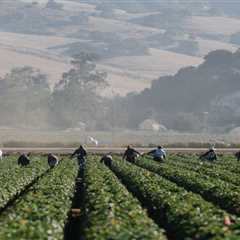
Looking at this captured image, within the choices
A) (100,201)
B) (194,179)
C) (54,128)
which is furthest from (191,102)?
(100,201)

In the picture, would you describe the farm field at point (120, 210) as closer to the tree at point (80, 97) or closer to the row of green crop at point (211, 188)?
the row of green crop at point (211, 188)

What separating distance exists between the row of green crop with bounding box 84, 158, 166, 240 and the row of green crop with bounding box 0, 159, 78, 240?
2.18ft

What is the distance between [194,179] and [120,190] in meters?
7.65

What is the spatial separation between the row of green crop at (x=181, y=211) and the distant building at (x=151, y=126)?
107 metres

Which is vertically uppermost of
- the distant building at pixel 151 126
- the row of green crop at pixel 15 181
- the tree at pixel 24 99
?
the row of green crop at pixel 15 181

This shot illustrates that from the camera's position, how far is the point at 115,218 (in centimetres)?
1898

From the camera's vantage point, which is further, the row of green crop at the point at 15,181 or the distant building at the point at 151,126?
the distant building at the point at 151,126

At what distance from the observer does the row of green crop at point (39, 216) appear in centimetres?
1725

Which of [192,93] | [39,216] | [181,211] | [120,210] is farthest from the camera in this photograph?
[192,93]

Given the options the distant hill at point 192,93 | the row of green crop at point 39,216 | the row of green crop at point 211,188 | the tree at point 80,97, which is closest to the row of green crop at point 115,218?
the row of green crop at point 39,216

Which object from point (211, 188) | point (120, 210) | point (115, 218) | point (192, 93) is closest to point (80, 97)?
point (192, 93)

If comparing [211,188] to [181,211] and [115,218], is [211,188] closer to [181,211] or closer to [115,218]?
[181,211]

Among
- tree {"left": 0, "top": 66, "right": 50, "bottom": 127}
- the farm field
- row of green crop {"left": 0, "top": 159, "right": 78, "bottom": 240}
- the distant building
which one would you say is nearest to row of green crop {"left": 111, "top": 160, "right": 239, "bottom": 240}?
the farm field

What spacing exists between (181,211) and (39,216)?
373cm
